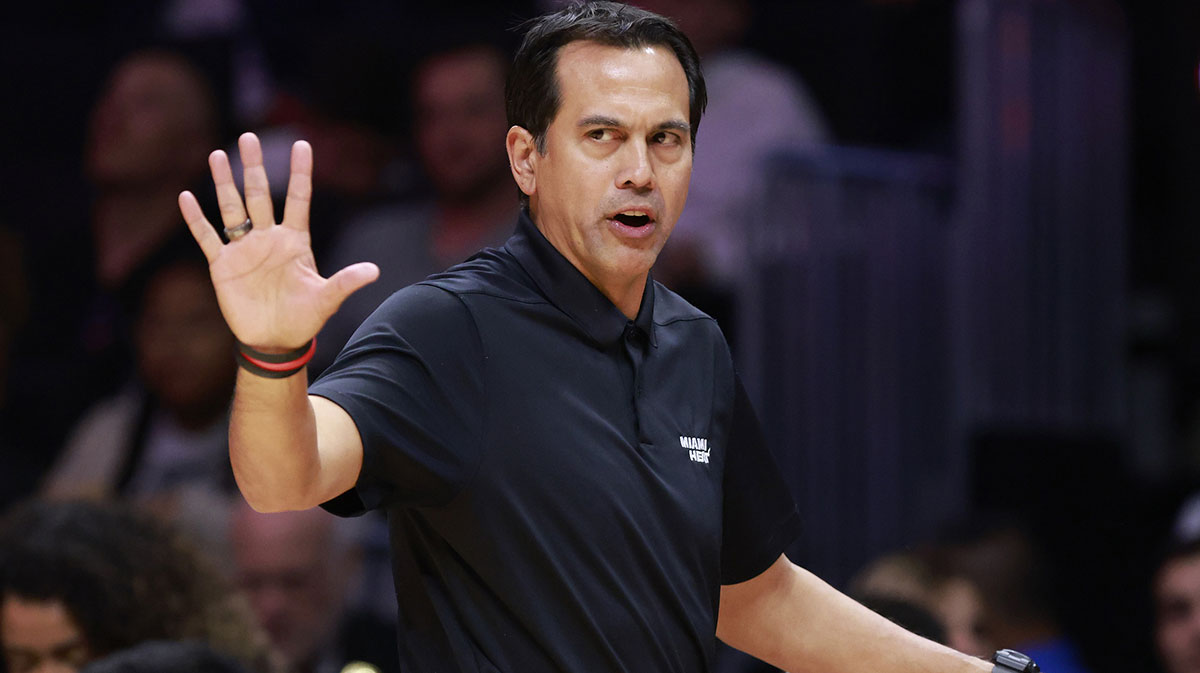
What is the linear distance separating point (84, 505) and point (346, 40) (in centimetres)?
358

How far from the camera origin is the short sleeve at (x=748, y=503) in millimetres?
2604

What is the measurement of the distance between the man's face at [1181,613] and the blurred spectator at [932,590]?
65 centimetres

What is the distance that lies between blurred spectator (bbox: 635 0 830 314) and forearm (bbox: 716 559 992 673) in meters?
3.57

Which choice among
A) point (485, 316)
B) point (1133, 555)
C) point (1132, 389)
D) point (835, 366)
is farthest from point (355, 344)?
point (1132, 389)

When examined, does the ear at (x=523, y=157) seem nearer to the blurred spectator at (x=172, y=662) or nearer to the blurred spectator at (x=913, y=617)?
the blurred spectator at (x=172, y=662)

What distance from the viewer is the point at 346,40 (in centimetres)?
711

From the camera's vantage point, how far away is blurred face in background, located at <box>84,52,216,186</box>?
23.0 ft

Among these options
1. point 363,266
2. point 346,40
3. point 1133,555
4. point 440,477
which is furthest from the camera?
point 346,40

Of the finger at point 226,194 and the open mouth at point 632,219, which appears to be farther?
the open mouth at point 632,219

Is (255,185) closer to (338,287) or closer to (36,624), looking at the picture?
(338,287)

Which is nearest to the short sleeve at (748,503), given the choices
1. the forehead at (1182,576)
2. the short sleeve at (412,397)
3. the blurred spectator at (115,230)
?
the short sleeve at (412,397)

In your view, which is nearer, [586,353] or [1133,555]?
[586,353]

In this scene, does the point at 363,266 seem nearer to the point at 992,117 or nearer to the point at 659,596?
the point at 659,596

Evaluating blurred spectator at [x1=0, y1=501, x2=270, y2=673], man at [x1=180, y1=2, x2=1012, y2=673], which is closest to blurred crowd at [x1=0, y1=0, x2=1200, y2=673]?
blurred spectator at [x1=0, y1=501, x2=270, y2=673]
